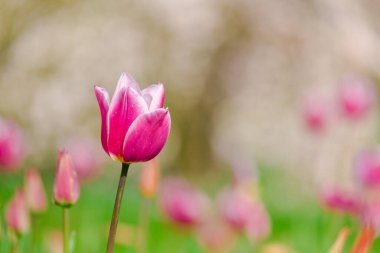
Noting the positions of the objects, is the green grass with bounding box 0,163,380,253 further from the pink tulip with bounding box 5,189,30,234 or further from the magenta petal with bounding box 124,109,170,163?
the magenta petal with bounding box 124,109,170,163

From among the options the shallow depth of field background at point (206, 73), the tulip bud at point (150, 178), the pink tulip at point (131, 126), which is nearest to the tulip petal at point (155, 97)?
the pink tulip at point (131, 126)

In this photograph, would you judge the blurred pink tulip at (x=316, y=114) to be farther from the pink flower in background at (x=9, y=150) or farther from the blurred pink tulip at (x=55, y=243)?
the pink flower in background at (x=9, y=150)

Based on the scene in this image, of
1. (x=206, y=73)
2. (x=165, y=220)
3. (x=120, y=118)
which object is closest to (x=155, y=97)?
(x=120, y=118)

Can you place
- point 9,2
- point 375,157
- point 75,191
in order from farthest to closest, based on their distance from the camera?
1. point 9,2
2. point 375,157
3. point 75,191

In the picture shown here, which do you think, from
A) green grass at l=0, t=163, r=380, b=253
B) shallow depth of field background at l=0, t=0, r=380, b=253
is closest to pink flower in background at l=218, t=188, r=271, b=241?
green grass at l=0, t=163, r=380, b=253

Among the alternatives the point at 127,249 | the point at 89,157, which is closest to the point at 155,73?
the point at 127,249

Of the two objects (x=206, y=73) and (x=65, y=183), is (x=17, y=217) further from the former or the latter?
(x=206, y=73)

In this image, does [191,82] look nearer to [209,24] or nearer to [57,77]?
[209,24]
